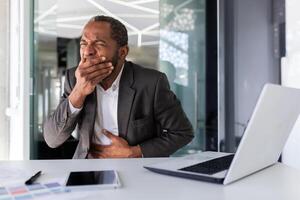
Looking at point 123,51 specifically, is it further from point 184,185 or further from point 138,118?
point 184,185

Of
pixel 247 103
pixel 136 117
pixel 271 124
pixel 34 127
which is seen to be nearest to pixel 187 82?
pixel 247 103

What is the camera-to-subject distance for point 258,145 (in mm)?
767

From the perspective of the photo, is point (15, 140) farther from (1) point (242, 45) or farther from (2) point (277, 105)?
(2) point (277, 105)

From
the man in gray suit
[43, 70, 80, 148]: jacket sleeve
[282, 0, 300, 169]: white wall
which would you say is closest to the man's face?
the man in gray suit

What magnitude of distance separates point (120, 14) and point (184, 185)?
219 centimetres

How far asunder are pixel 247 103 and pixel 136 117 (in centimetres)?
142

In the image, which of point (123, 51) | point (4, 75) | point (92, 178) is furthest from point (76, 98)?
point (4, 75)

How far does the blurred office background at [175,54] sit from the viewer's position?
238 cm

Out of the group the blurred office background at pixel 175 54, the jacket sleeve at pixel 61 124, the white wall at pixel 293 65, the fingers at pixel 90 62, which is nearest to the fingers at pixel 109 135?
the jacket sleeve at pixel 61 124

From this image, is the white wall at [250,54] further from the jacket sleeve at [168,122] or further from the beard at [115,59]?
the beard at [115,59]

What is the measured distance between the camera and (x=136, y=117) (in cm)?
143

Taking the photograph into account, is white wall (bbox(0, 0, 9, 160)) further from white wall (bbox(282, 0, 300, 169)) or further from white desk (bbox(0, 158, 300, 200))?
white wall (bbox(282, 0, 300, 169))

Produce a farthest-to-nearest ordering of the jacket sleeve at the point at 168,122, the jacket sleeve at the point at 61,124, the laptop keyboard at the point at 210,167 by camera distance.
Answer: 1. the jacket sleeve at the point at 168,122
2. the jacket sleeve at the point at 61,124
3. the laptop keyboard at the point at 210,167

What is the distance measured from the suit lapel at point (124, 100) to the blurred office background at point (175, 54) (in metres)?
0.98
